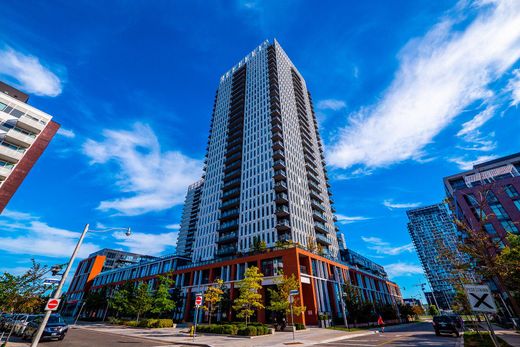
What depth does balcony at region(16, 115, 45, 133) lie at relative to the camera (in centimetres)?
3869

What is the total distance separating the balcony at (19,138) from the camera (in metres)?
36.5

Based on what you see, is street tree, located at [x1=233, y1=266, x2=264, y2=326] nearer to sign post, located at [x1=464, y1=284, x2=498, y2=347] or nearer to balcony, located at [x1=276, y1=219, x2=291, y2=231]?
balcony, located at [x1=276, y1=219, x2=291, y2=231]

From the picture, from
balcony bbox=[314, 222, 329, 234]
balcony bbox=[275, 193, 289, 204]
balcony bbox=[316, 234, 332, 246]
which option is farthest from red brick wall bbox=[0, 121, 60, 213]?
balcony bbox=[314, 222, 329, 234]

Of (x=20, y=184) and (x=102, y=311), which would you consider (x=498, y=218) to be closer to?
(x=20, y=184)

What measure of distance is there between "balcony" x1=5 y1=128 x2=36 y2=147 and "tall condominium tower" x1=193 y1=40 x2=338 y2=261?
128 ft

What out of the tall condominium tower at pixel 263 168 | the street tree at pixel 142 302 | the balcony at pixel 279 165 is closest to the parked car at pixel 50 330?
the street tree at pixel 142 302

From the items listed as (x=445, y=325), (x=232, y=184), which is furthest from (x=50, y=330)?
(x=232, y=184)

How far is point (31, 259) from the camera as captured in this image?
17812 mm

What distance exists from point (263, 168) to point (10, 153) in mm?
46223

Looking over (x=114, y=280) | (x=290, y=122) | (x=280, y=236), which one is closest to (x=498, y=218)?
(x=280, y=236)

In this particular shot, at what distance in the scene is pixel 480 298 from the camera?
351 inches

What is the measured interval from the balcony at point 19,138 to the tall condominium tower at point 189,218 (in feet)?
232

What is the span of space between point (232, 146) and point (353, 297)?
5103 centimetres

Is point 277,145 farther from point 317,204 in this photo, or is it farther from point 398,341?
point 398,341
